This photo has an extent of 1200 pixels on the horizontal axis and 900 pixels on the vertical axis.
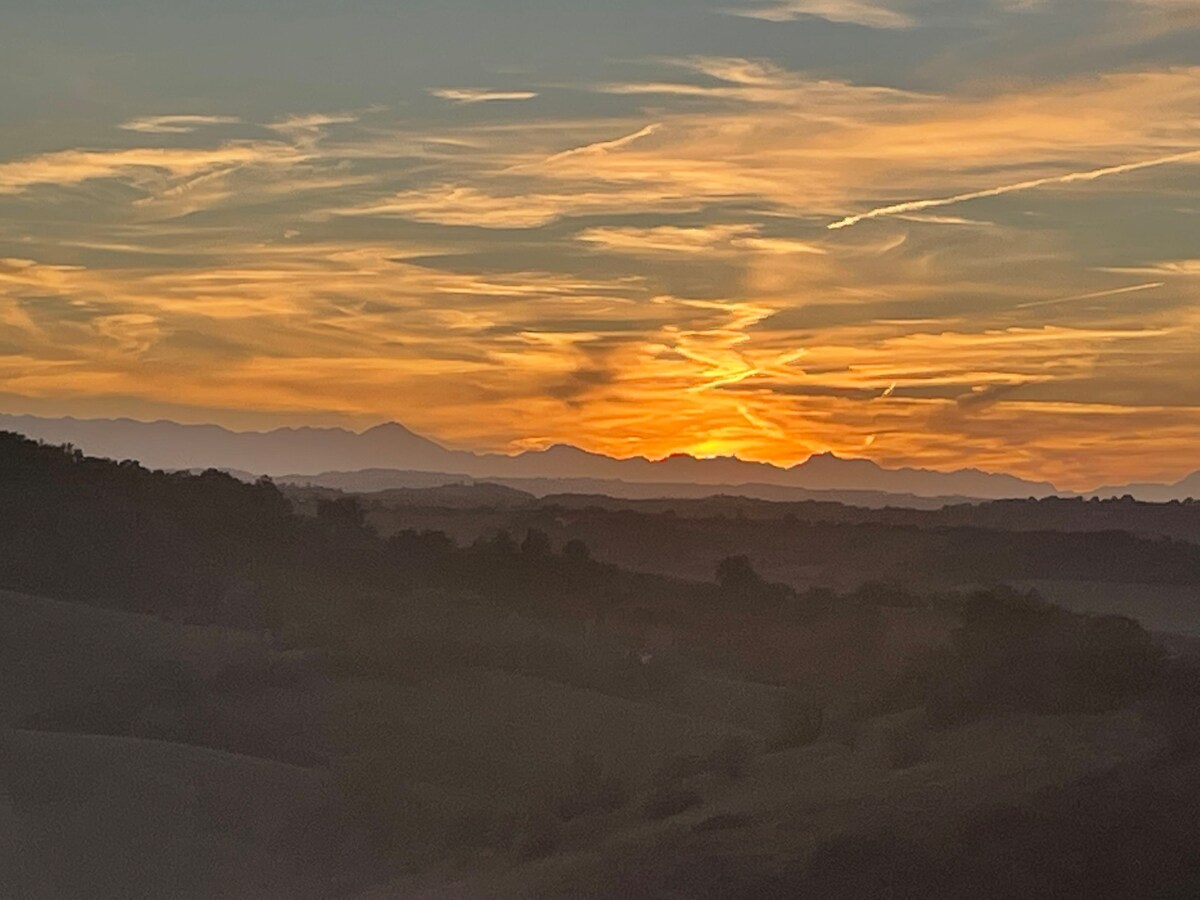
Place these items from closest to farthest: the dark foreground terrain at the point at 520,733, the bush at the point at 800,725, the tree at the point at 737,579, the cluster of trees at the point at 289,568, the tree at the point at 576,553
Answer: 1. the dark foreground terrain at the point at 520,733
2. the bush at the point at 800,725
3. the cluster of trees at the point at 289,568
4. the tree at the point at 576,553
5. the tree at the point at 737,579

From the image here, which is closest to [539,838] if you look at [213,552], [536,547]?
[213,552]

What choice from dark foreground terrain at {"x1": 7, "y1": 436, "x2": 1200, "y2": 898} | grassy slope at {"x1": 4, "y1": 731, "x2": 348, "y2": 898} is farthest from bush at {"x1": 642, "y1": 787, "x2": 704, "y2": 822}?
grassy slope at {"x1": 4, "y1": 731, "x2": 348, "y2": 898}

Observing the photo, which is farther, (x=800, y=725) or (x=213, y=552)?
(x=213, y=552)

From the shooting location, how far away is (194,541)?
268 ft

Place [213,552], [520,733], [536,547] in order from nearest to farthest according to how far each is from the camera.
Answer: [520,733], [213,552], [536,547]

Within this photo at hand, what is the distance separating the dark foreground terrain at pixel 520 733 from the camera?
30344 mm

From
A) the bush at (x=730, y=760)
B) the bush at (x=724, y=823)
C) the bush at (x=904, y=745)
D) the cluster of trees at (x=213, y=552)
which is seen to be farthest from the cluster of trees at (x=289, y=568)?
the bush at (x=724, y=823)

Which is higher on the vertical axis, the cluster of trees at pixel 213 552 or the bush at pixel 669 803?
the cluster of trees at pixel 213 552

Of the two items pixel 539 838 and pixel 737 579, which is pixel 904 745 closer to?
pixel 539 838

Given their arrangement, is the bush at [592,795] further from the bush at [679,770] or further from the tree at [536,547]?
the tree at [536,547]

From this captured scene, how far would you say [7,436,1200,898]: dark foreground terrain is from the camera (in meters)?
30.3

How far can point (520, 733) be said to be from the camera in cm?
5031

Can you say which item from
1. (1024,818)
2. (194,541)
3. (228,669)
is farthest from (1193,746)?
(194,541)

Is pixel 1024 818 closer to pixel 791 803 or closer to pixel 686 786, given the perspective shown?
pixel 791 803
